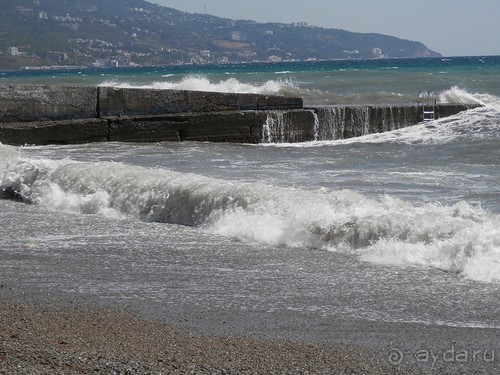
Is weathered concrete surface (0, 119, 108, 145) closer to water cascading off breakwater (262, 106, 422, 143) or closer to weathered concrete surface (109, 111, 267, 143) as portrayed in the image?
weathered concrete surface (109, 111, 267, 143)

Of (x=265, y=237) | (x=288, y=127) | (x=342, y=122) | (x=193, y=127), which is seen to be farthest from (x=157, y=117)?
(x=265, y=237)

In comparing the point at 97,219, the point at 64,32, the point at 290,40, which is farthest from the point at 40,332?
the point at 290,40

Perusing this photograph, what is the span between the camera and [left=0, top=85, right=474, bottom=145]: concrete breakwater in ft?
49.1

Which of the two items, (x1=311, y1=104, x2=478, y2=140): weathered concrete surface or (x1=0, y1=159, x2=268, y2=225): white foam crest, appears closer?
(x1=0, y1=159, x2=268, y2=225): white foam crest

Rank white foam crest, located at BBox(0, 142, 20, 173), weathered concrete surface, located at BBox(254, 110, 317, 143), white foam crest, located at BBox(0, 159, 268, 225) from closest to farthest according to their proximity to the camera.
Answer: white foam crest, located at BBox(0, 159, 268, 225) < white foam crest, located at BBox(0, 142, 20, 173) < weathered concrete surface, located at BBox(254, 110, 317, 143)

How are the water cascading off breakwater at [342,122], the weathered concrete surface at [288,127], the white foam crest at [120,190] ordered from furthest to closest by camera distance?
the water cascading off breakwater at [342,122]
the weathered concrete surface at [288,127]
the white foam crest at [120,190]

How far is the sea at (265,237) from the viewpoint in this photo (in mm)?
6043

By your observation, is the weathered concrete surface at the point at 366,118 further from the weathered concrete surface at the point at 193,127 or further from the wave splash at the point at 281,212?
the wave splash at the point at 281,212

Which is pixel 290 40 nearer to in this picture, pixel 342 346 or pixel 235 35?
pixel 235 35

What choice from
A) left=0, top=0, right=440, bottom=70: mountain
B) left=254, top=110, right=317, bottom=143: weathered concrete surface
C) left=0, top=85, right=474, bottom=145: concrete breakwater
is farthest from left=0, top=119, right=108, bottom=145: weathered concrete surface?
left=0, top=0, right=440, bottom=70: mountain

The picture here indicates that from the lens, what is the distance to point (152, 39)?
467 ft

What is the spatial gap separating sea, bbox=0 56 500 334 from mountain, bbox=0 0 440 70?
106 m

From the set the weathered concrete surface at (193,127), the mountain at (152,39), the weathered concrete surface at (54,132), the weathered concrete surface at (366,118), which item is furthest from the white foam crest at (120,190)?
the mountain at (152,39)

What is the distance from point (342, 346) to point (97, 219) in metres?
4.47
